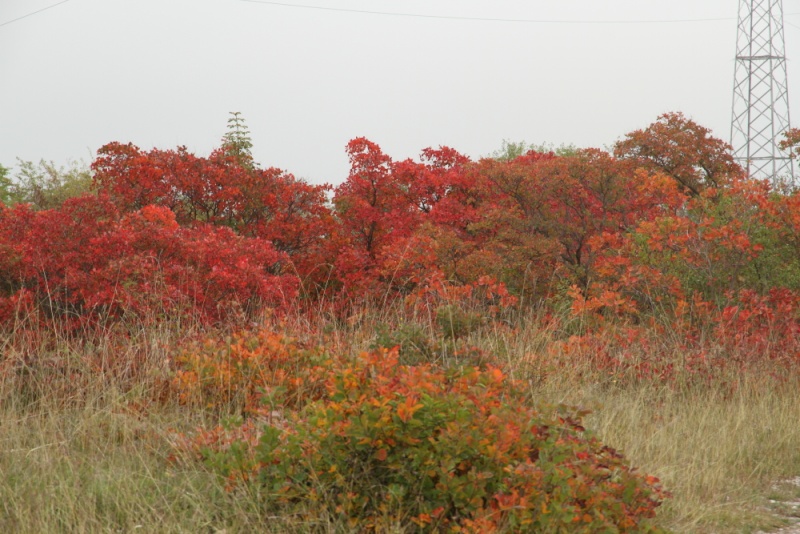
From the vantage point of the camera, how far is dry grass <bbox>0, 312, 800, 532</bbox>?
3.60 metres

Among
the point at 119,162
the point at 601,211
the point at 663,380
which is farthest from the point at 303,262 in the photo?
the point at 663,380

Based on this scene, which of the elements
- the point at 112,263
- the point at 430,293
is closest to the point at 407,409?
the point at 112,263

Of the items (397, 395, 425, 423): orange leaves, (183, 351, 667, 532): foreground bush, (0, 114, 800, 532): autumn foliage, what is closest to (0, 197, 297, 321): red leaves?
(0, 114, 800, 532): autumn foliage

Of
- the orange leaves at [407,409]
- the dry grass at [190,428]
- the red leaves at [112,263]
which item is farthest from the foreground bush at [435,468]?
the red leaves at [112,263]

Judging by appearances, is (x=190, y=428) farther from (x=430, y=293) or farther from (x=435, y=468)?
(x=430, y=293)

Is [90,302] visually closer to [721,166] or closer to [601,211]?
[601,211]

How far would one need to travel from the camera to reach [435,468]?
3.21m

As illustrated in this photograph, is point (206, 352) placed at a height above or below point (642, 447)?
above

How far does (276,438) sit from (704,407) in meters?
3.88

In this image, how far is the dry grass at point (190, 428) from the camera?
3.60m

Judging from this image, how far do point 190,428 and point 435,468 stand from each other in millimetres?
2086

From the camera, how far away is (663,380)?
22.4 ft

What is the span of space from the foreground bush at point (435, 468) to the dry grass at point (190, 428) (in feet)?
0.55

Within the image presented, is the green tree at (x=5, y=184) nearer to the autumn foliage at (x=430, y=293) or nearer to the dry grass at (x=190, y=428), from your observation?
the autumn foliage at (x=430, y=293)
